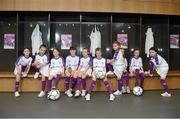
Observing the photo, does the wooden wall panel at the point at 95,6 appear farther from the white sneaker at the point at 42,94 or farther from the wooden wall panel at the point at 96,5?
the white sneaker at the point at 42,94

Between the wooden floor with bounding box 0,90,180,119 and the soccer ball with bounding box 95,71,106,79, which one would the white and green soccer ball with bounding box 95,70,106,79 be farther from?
the wooden floor with bounding box 0,90,180,119

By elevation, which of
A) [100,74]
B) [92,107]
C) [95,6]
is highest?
[95,6]

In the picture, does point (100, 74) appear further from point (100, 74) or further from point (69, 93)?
point (69, 93)

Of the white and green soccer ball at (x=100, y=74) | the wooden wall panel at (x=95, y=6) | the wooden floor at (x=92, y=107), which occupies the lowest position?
the wooden floor at (x=92, y=107)

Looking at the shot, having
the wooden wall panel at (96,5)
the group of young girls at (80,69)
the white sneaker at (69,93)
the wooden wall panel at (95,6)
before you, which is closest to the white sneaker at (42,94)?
the group of young girls at (80,69)

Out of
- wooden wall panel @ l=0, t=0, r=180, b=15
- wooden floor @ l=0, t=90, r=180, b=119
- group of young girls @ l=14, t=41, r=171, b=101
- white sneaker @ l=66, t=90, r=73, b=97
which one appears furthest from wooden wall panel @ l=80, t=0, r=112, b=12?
wooden floor @ l=0, t=90, r=180, b=119

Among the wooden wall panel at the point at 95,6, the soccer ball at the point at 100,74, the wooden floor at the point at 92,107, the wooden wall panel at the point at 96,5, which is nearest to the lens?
the wooden floor at the point at 92,107

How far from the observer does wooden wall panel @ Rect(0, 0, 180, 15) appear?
643 cm

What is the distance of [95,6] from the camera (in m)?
6.59

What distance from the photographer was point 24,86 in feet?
19.1

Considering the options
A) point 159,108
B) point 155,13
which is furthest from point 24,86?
point 155,13

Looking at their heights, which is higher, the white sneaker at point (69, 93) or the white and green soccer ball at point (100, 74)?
the white and green soccer ball at point (100, 74)

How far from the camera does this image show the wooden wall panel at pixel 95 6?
21.1 ft

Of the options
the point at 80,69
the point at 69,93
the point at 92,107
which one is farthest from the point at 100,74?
the point at 92,107
